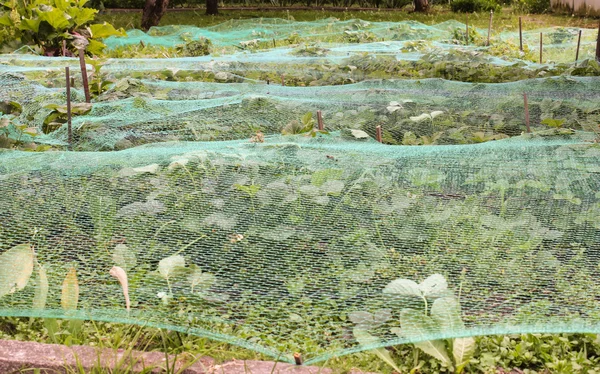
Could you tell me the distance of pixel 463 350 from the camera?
177cm

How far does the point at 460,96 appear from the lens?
393 centimetres

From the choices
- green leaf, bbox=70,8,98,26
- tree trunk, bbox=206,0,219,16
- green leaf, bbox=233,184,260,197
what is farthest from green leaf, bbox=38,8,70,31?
tree trunk, bbox=206,0,219,16

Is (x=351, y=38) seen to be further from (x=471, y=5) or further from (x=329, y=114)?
(x=471, y=5)

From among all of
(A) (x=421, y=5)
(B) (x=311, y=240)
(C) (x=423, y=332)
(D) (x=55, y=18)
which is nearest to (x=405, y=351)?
(C) (x=423, y=332)

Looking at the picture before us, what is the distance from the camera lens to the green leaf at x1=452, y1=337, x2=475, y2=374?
176 centimetres

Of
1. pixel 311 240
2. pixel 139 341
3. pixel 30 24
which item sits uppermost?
pixel 30 24

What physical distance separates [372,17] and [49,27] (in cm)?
845

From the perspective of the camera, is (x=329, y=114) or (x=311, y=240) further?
(x=329, y=114)

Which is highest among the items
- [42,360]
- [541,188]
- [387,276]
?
[541,188]

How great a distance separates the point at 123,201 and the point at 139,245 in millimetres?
274

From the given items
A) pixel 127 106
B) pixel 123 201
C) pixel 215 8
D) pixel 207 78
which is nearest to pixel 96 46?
pixel 207 78

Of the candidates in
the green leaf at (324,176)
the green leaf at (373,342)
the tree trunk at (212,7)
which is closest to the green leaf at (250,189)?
the green leaf at (324,176)

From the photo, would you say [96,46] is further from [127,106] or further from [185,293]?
[185,293]

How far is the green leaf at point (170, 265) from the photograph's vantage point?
6.45 feet
